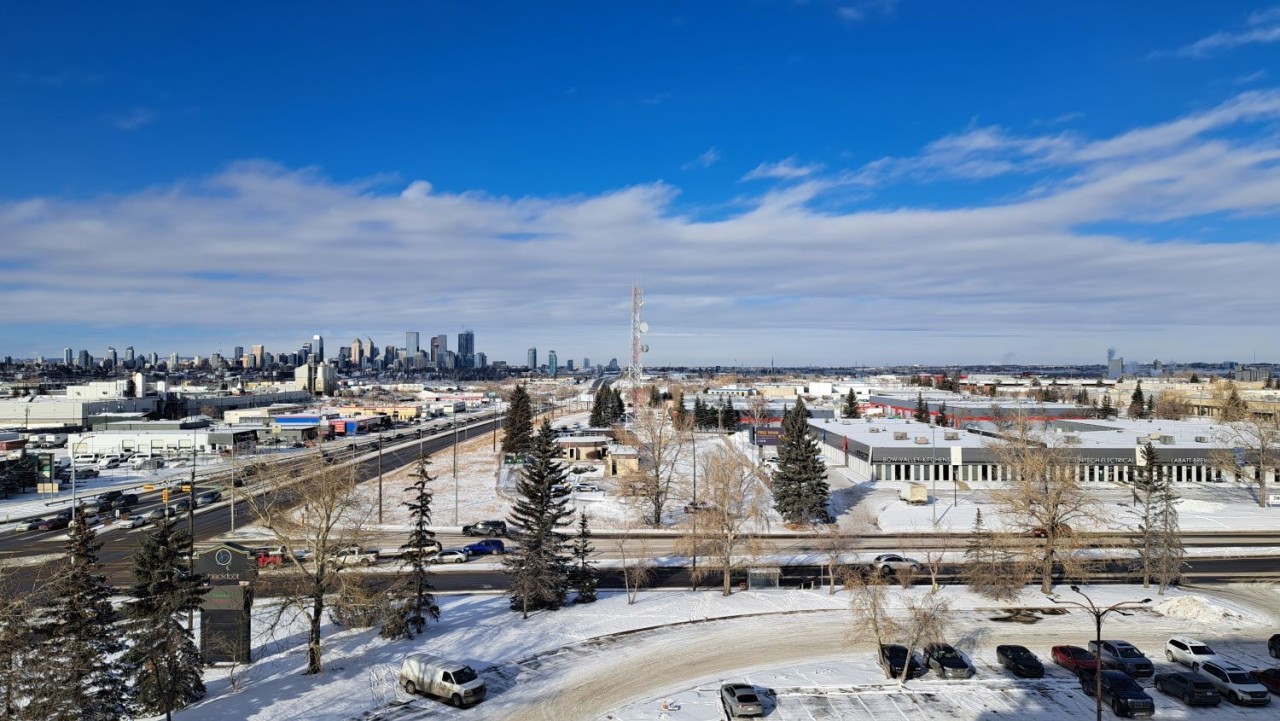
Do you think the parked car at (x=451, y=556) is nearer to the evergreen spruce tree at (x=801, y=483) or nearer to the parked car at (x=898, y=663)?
the evergreen spruce tree at (x=801, y=483)

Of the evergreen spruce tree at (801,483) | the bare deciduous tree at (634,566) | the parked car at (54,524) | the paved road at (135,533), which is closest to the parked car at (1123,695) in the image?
the bare deciduous tree at (634,566)

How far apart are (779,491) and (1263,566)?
26.3 m

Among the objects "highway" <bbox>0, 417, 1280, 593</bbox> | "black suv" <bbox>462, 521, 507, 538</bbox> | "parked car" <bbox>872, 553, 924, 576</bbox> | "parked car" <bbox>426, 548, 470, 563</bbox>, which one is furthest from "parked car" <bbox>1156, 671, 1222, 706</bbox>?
"black suv" <bbox>462, 521, 507, 538</bbox>

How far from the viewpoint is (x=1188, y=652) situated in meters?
25.6

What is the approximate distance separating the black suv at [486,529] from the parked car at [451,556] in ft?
19.8

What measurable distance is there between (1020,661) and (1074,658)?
201 centimetres

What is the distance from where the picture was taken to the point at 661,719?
2209cm

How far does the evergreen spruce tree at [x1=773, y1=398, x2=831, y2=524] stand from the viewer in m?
50.3

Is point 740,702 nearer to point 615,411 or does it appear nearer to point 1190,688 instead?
point 1190,688

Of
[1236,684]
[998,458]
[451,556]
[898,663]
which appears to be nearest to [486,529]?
[451,556]

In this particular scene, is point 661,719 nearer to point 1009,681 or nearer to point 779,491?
point 1009,681

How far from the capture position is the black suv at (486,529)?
1919 inches

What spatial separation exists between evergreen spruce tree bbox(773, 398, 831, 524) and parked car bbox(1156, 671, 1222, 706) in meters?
26.6

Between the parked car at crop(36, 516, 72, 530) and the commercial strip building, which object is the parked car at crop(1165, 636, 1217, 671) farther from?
the parked car at crop(36, 516, 72, 530)
